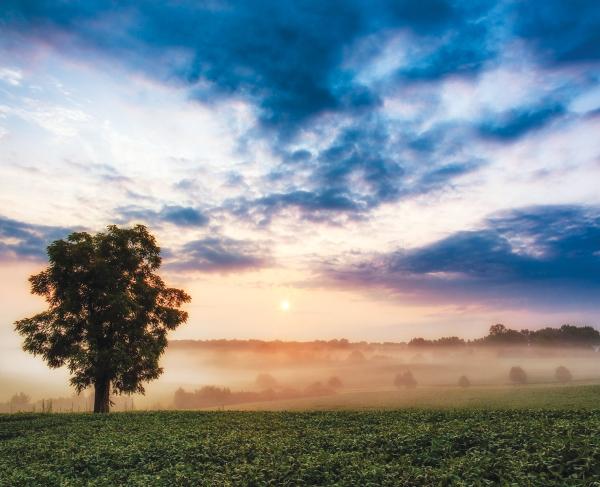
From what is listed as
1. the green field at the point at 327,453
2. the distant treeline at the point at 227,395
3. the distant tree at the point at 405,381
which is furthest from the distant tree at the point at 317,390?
the green field at the point at 327,453

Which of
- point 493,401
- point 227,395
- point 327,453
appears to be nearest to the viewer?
point 327,453

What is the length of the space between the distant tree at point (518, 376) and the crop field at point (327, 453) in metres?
130

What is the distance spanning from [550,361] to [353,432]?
580ft

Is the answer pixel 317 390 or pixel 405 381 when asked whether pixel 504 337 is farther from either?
pixel 317 390

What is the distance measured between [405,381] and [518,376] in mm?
44231

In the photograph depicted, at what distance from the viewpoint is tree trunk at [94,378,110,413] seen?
134ft

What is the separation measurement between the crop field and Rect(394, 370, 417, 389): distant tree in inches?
5900

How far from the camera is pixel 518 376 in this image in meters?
135

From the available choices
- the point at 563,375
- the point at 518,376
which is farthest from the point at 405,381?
the point at 563,375

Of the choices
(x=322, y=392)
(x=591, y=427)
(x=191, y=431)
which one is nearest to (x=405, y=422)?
(x=591, y=427)

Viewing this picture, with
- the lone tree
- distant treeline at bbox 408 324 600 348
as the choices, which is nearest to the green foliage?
distant treeline at bbox 408 324 600 348

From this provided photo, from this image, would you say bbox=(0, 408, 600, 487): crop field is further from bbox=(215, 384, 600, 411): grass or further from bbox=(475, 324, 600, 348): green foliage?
bbox=(475, 324, 600, 348): green foliage

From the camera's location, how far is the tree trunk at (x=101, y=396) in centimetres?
4089

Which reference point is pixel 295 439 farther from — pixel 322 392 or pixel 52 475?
pixel 322 392
